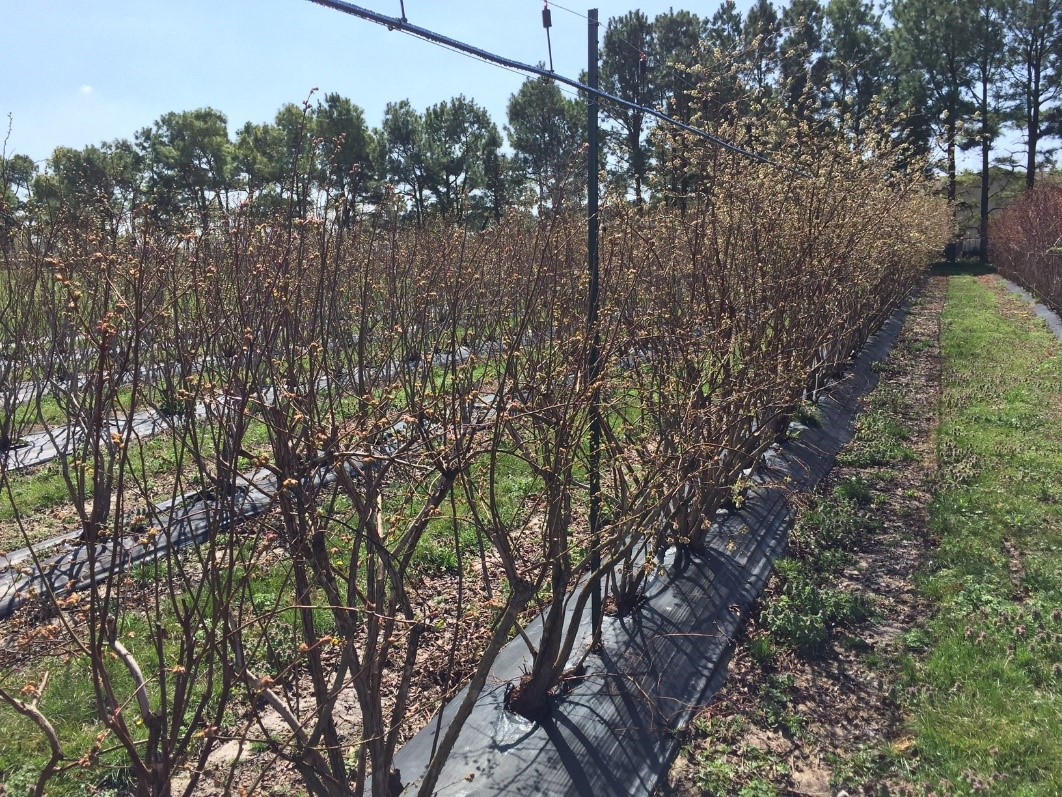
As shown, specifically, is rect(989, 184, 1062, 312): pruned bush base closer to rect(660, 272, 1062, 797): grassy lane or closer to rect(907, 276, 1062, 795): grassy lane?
rect(907, 276, 1062, 795): grassy lane

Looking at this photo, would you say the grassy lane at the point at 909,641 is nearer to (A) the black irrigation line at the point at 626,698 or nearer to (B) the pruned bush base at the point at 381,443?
(A) the black irrigation line at the point at 626,698

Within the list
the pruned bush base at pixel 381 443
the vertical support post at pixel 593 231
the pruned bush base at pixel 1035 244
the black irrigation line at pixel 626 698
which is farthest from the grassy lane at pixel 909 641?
the pruned bush base at pixel 1035 244

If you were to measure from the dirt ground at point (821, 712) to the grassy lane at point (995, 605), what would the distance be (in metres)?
0.14

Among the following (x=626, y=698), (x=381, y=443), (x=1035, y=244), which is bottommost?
(x=626, y=698)

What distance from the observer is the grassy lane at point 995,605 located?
2.77m

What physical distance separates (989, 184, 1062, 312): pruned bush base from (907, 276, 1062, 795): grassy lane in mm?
6610

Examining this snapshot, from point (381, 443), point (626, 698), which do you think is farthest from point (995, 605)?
point (381, 443)

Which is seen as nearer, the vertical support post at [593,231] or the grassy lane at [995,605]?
the grassy lane at [995,605]

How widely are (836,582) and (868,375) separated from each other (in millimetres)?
6091

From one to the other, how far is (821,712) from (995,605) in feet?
4.43

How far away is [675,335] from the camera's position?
377 centimetres

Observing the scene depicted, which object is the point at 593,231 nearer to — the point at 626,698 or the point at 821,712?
the point at 626,698

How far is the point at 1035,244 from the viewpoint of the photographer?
705 inches

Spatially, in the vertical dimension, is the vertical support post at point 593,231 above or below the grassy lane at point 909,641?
above
